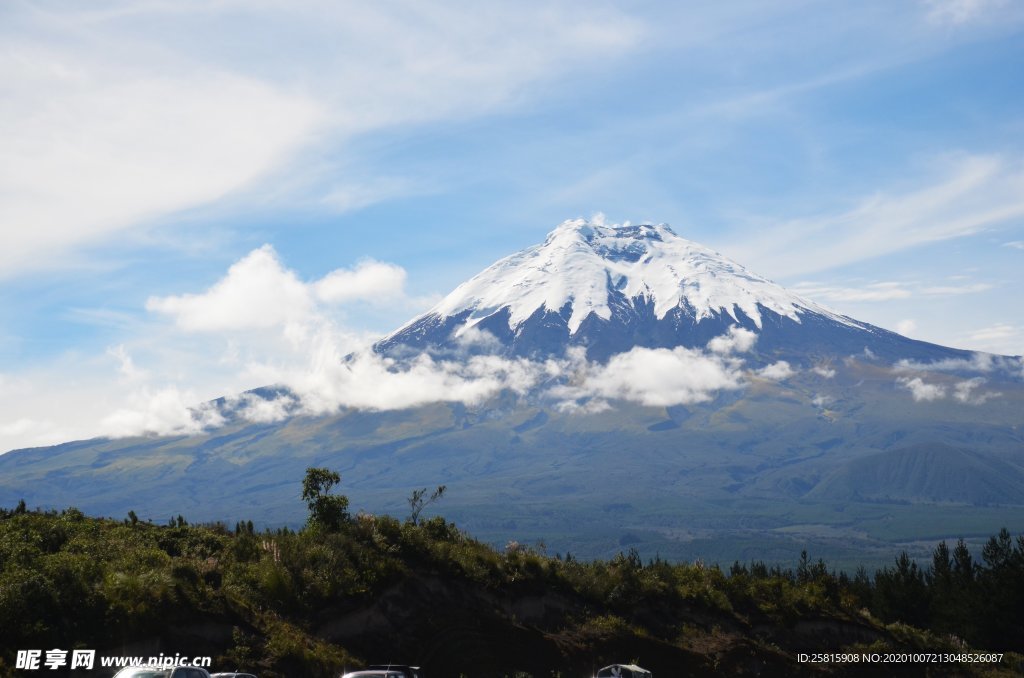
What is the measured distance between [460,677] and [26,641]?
15.0 meters

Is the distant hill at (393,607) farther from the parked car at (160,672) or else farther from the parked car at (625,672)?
the parked car at (160,672)

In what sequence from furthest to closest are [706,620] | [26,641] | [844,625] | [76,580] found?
[844,625], [706,620], [76,580], [26,641]

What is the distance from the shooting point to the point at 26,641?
2744 centimetres

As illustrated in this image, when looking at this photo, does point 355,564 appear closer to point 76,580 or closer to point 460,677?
point 460,677

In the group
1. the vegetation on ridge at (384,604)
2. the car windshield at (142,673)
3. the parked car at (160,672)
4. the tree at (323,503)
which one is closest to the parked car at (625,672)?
the vegetation on ridge at (384,604)

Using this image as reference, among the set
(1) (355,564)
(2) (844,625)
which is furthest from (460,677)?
(2) (844,625)

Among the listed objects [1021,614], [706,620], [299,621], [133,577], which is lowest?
[1021,614]

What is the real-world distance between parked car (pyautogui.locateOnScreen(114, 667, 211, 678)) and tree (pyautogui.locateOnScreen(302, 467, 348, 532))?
1682 centimetres

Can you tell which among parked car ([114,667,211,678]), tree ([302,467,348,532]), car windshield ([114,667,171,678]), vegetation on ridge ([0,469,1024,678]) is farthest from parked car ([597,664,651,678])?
car windshield ([114,667,171,678])

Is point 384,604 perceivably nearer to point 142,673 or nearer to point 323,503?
point 323,503

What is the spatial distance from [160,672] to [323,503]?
18.1 metres

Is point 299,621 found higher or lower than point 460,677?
higher

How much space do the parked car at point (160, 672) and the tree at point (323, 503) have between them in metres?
16.8

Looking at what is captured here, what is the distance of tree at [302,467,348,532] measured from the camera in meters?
41.9
